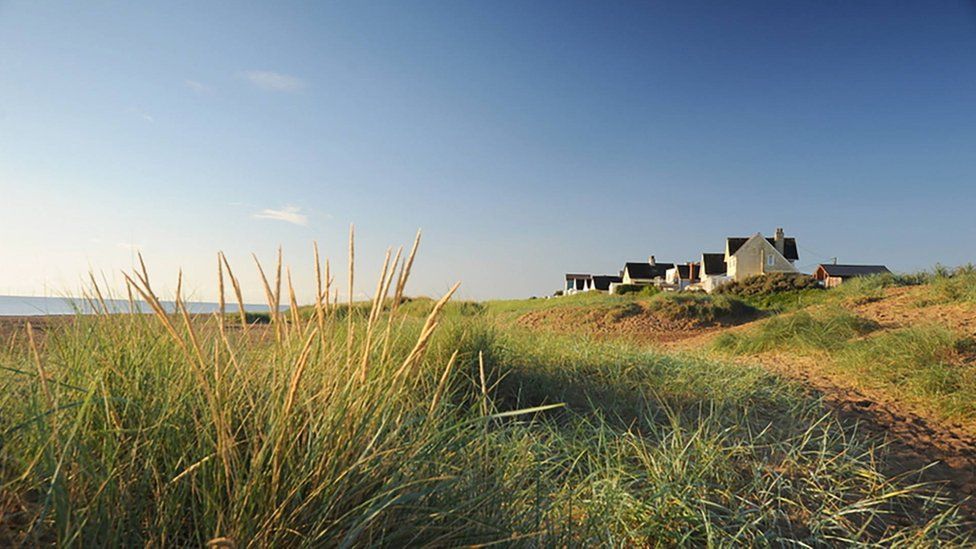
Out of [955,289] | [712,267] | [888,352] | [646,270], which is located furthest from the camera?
[646,270]

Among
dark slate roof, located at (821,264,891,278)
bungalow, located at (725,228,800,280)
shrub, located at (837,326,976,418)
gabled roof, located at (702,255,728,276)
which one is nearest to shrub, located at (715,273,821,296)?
bungalow, located at (725,228,800,280)

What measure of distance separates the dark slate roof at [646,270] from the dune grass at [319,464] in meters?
46.3

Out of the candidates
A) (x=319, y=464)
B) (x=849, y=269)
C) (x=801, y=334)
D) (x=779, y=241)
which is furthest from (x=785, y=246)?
(x=319, y=464)

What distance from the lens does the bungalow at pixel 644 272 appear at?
48125 mm

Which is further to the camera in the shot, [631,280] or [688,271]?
[631,280]

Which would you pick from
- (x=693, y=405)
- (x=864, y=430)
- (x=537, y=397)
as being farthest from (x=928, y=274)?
(x=537, y=397)

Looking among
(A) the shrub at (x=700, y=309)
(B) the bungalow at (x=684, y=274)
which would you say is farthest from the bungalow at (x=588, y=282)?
(A) the shrub at (x=700, y=309)

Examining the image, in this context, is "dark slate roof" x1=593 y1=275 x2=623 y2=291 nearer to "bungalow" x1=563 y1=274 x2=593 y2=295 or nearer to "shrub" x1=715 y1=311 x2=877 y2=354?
"bungalow" x1=563 y1=274 x2=593 y2=295

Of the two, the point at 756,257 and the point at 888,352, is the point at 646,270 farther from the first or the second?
the point at 888,352

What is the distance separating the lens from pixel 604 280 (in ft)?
160

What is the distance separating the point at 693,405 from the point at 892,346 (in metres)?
3.13

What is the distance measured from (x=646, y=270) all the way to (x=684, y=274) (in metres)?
5.03

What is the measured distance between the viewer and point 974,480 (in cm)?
319

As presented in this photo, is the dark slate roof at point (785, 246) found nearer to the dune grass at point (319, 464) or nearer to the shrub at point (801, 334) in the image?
the shrub at point (801, 334)
